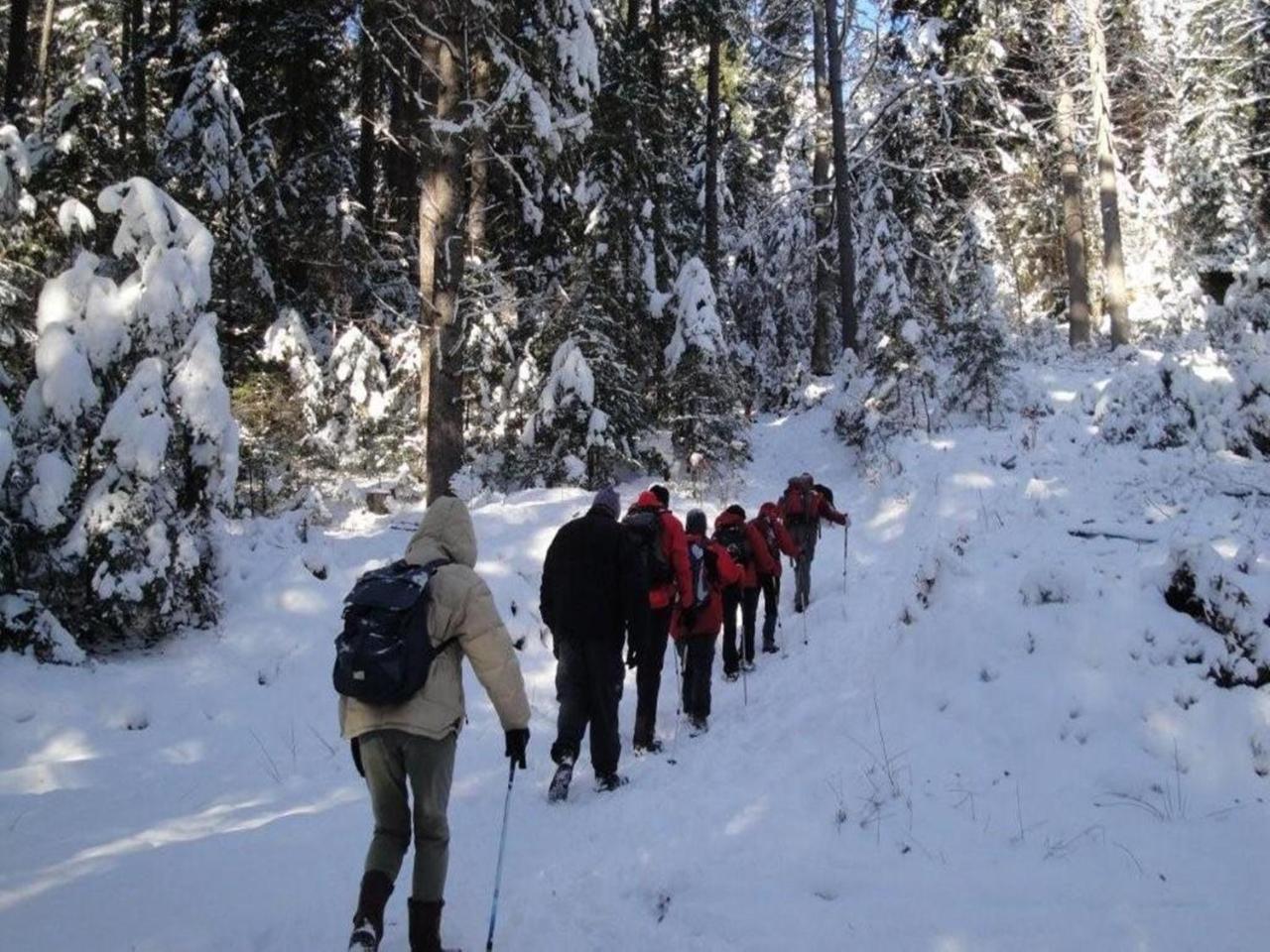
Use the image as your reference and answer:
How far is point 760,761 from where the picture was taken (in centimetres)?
671

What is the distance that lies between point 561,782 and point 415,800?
2.55m

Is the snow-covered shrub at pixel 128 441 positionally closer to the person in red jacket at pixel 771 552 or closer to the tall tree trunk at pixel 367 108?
the person in red jacket at pixel 771 552

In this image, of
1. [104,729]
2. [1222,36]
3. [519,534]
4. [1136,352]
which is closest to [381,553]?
[519,534]

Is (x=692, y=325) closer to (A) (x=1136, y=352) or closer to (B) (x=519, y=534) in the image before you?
(B) (x=519, y=534)

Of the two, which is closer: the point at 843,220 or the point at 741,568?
the point at 741,568

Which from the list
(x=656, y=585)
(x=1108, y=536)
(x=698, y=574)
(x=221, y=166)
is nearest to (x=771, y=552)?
(x=698, y=574)

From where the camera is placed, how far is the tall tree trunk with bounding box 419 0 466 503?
10961mm

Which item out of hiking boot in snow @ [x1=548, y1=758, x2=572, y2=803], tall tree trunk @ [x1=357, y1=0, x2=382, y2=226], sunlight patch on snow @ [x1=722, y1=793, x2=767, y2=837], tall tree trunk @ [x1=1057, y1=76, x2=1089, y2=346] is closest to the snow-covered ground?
sunlight patch on snow @ [x1=722, y1=793, x2=767, y2=837]

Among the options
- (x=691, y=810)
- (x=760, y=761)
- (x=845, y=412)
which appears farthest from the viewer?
(x=845, y=412)

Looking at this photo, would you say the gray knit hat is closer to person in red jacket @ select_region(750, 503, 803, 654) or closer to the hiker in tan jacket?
the hiker in tan jacket

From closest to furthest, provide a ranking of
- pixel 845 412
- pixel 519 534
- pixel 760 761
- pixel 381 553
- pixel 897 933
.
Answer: pixel 897 933 → pixel 760 761 → pixel 381 553 → pixel 519 534 → pixel 845 412

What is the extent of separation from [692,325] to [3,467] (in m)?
→ 11.3

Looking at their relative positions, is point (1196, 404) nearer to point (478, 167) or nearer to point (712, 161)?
point (478, 167)

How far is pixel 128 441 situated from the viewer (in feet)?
26.8
